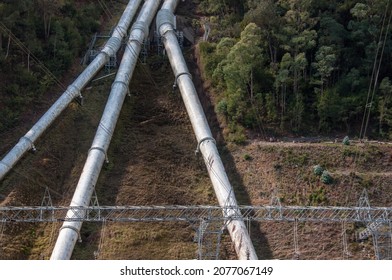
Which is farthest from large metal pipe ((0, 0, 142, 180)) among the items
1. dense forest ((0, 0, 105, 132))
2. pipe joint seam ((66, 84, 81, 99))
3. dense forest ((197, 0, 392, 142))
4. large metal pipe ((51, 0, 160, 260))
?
dense forest ((197, 0, 392, 142))

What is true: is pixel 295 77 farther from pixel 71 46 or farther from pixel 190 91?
pixel 71 46

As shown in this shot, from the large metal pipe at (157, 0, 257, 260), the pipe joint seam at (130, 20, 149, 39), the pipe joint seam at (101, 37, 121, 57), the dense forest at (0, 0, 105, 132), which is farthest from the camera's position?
the pipe joint seam at (130, 20, 149, 39)

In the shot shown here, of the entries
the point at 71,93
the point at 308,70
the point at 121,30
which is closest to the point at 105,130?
the point at 71,93

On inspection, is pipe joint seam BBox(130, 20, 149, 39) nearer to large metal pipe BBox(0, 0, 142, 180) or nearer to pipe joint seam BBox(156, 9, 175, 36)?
pipe joint seam BBox(156, 9, 175, 36)

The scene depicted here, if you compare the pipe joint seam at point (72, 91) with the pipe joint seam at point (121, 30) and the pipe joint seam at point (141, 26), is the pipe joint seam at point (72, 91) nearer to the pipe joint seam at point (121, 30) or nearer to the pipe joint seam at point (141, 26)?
the pipe joint seam at point (121, 30)

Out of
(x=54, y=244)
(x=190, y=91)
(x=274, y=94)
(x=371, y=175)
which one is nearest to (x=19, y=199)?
(x=54, y=244)

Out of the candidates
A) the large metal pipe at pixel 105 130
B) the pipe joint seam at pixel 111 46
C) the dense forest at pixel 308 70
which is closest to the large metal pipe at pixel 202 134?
the large metal pipe at pixel 105 130

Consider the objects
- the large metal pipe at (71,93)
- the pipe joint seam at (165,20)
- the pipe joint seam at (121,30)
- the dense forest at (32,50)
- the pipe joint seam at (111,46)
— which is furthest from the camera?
the pipe joint seam at (121,30)
